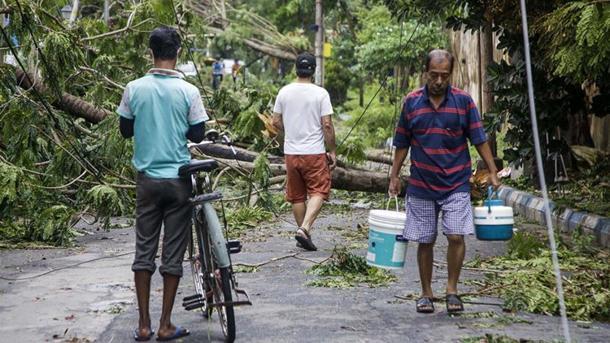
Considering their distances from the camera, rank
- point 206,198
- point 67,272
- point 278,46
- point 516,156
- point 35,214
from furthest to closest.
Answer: point 278,46 < point 516,156 < point 35,214 < point 67,272 < point 206,198

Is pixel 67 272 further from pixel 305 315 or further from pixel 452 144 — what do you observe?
pixel 452 144

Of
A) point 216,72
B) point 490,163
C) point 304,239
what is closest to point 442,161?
point 490,163

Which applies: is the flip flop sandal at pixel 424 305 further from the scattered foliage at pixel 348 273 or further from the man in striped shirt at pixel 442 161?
the scattered foliage at pixel 348 273

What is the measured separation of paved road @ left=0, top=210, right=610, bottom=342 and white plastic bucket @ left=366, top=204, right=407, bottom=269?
35cm

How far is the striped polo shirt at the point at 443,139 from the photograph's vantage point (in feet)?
23.4

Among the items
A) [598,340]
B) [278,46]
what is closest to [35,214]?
[598,340]

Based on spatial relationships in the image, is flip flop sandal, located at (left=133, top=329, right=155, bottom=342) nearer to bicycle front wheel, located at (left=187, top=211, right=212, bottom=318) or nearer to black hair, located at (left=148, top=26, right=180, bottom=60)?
bicycle front wheel, located at (left=187, top=211, right=212, bottom=318)

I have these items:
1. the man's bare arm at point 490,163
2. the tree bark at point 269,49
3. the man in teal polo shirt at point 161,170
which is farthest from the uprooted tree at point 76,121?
the tree bark at point 269,49

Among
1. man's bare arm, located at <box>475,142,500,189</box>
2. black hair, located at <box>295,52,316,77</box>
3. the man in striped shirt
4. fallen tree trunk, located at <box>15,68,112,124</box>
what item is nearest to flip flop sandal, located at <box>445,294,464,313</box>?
the man in striped shirt

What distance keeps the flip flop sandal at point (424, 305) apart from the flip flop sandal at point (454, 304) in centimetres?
14

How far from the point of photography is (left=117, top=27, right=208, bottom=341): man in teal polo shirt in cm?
637

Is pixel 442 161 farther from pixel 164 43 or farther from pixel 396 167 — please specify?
pixel 164 43

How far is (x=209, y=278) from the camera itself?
21.5ft

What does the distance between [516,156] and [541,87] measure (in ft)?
2.82
